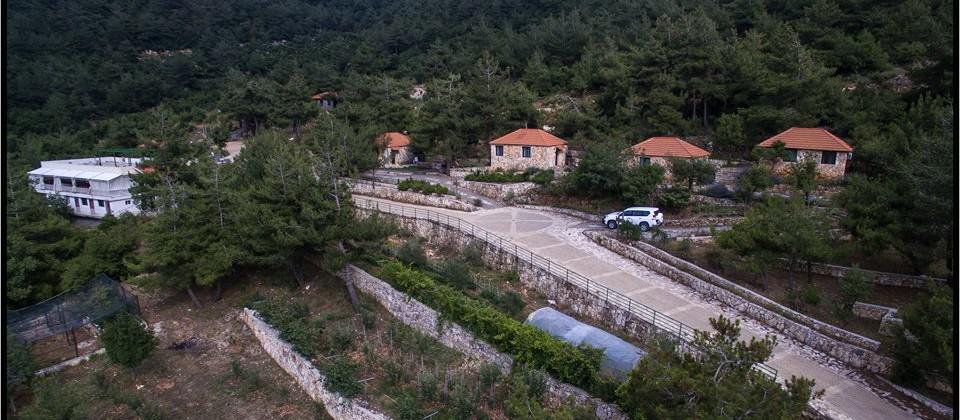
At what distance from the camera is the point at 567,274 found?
62.6 ft

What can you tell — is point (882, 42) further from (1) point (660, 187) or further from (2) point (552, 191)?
(2) point (552, 191)

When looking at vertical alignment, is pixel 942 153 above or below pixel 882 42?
below

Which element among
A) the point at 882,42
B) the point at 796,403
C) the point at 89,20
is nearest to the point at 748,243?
the point at 796,403

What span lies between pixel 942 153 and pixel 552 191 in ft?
57.2

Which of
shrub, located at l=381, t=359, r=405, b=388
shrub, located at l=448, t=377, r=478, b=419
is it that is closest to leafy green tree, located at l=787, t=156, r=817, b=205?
shrub, located at l=448, t=377, r=478, b=419

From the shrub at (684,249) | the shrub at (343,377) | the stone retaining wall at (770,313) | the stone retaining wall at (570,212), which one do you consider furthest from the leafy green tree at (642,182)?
the shrub at (343,377)

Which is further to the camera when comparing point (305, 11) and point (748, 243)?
point (305, 11)

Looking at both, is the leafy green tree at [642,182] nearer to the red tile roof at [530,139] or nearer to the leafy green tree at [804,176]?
the leafy green tree at [804,176]

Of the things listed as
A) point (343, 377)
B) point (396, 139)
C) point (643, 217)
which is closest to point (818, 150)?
point (643, 217)

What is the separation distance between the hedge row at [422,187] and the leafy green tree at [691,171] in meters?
12.8

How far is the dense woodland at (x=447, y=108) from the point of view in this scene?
20.7 meters

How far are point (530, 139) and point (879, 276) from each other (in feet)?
66.3

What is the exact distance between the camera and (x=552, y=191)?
3031 centimetres

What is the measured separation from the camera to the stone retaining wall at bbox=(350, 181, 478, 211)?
30.2 meters
